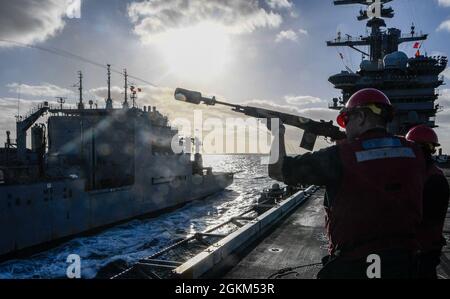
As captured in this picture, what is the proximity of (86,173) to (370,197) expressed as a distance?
A: 82.7 feet

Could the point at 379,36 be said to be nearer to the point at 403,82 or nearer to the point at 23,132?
the point at 403,82

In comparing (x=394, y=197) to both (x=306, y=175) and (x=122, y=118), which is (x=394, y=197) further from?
(x=122, y=118)

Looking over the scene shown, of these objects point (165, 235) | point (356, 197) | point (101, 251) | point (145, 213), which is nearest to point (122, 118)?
point (145, 213)

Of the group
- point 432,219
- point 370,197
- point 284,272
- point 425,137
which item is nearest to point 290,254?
point 284,272

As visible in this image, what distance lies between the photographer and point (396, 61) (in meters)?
31.7

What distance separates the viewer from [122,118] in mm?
27531

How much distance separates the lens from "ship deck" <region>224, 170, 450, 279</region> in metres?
5.59

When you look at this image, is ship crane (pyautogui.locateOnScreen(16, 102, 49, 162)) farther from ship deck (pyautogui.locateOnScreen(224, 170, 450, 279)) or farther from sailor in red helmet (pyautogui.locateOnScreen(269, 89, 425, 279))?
sailor in red helmet (pyautogui.locateOnScreen(269, 89, 425, 279))

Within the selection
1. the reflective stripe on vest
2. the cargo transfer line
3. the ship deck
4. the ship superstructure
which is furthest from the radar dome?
the reflective stripe on vest

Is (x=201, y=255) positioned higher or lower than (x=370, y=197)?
lower

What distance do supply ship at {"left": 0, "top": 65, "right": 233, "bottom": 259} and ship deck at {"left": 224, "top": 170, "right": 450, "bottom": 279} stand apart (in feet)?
44.6

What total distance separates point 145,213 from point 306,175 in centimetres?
2539

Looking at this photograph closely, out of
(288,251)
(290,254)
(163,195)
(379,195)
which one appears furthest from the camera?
(163,195)

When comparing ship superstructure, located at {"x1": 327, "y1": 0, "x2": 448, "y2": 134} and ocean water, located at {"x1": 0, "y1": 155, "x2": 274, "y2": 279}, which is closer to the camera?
ocean water, located at {"x1": 0, "y1": 155, "x2": 274, "y2": 279}
